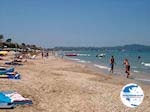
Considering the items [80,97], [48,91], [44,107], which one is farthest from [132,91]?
[48,91]

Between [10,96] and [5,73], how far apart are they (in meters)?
8.09

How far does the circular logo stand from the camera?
150 inches

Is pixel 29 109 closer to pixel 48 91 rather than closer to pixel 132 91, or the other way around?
pixel 48 91

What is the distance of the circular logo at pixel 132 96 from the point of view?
12.5ft

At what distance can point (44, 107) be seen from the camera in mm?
10305

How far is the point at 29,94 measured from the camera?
11812 mm

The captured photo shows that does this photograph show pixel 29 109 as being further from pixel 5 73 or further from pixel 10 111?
pixel 5 73

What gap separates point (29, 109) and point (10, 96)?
1132 mm

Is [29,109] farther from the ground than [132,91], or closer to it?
closer to it

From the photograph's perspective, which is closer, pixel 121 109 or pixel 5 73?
pixel 121 109

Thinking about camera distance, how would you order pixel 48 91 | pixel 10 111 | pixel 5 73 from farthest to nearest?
pixel 5 73
pixel 48 91
pixel 10 111

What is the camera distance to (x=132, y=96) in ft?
12.5

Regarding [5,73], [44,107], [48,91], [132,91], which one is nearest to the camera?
[132,91]

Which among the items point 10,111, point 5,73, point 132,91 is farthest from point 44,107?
point 5,73
